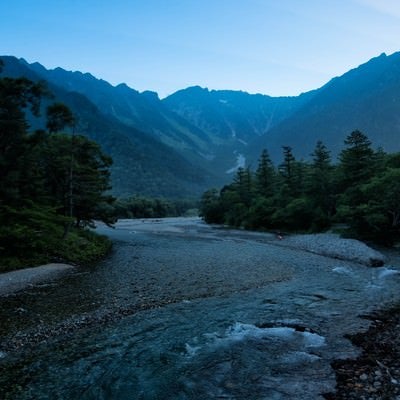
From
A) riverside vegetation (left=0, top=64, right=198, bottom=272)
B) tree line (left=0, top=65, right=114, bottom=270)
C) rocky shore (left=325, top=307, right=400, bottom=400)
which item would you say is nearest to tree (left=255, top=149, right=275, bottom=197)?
riverside vegetation (left=0, top=64, right=198, bottom=272)

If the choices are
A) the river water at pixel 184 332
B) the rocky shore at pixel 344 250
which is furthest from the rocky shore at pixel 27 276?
the rocky shore at pixel 344 250

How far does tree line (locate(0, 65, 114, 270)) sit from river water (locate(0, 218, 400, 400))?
5.06 m

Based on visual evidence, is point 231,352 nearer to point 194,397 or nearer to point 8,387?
point 194,397

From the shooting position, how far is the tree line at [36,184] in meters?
25.9

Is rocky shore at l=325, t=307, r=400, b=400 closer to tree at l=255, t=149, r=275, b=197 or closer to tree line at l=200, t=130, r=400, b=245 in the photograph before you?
tree line at l=200, t=130, r=400, b=245

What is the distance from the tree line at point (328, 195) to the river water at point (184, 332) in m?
17.8

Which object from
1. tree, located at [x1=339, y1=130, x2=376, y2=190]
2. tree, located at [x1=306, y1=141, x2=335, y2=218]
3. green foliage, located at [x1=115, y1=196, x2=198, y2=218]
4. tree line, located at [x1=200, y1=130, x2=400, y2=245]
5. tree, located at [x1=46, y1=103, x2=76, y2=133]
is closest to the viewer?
tree, located at [x1=46, y1=103, x2=76, y2=133]

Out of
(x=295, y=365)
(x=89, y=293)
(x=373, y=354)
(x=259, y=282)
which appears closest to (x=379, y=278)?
(x=259, y=282)

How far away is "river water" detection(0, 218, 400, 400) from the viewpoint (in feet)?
30.0

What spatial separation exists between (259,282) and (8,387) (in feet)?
50.2

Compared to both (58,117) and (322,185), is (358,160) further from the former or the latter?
(58,117)

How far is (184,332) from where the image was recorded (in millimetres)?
13109

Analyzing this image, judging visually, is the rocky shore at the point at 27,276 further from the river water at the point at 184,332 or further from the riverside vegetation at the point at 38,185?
the riverside vegetation at the point at 38,185

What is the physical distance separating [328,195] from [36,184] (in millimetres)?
43422
